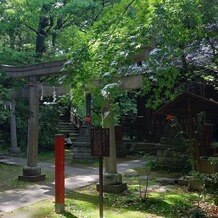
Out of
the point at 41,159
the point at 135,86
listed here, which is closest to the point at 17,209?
the point at 135,86

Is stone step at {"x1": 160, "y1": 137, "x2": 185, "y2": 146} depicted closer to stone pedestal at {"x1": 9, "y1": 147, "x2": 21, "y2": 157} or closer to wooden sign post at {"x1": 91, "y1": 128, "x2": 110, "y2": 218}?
wooden sign post at {"x1": 91, "y1": 128, "x2": 110, "y2": 218}

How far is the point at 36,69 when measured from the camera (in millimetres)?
11305

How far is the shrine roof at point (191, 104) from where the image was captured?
978 cm

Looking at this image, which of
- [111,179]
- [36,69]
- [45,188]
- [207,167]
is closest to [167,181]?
[207,167]

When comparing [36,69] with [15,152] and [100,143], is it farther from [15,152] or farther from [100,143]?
[15,152]

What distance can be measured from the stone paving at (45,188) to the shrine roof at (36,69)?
339 centimetres

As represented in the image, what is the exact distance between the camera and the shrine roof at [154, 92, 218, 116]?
978 centimetres

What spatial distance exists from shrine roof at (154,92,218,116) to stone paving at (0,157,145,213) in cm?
341

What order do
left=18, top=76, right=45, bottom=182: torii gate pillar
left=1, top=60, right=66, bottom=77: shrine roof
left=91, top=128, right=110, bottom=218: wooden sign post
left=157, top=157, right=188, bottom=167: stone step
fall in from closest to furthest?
left=91, top=128, right=110, bottom=218: wooden sign post → left=1, top=60, right=66, bottom=77: shrine roof → left=18, top=76, right=45, bottom=182: torii gate pillar → left=157, top=157, right=188, bottom=167: stone step

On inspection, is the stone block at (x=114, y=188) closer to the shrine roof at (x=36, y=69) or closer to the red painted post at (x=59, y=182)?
the red painted post at (x=59, y=182)

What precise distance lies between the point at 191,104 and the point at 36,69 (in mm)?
4847

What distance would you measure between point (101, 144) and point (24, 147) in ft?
43.5

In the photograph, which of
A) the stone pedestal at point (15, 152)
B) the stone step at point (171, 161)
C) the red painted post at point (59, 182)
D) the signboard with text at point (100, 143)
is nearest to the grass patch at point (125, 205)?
the red painted post at point (59, 182)

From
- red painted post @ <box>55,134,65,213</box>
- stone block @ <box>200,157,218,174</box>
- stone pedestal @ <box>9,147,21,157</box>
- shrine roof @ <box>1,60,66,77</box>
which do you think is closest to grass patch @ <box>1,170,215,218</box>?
red painted post @ <box>55,134,65,213</box>
